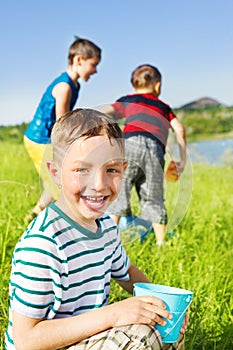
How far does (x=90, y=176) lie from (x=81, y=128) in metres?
0.11

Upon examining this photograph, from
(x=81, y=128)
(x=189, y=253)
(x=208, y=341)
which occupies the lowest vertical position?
(x=208, y=341)

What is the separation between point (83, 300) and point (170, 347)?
24cm

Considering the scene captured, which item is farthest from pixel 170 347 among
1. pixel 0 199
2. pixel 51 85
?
pixel 51 85

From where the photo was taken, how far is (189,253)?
9.08 feet

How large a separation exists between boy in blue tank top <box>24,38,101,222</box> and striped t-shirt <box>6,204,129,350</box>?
1.70m

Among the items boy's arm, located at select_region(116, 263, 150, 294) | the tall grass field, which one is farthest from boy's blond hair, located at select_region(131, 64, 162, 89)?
boy's arm, located at select_region(116, 263, 150, 294)

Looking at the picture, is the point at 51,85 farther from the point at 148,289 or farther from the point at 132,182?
the point at 148,289

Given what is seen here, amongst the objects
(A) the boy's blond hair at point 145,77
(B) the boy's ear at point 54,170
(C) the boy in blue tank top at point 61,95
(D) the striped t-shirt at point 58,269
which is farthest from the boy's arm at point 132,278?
(A) the boy's blond hair at point 145,77

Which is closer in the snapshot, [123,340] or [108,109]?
[123,340]

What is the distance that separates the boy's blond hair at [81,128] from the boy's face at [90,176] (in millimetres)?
13

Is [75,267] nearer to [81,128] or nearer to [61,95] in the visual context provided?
[81,128]

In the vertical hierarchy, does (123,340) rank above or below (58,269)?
below

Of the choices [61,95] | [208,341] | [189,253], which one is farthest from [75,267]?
[61,95]

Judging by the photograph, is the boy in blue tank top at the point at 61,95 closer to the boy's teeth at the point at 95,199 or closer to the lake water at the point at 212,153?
A: the boy's teeth at the point at 95,199
